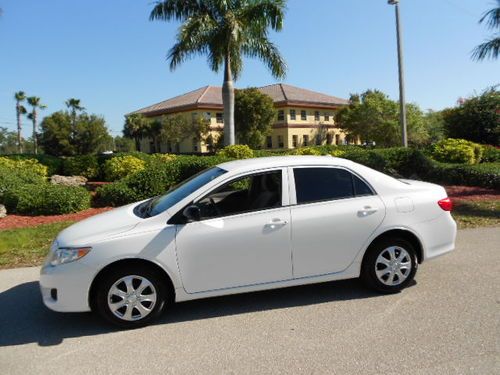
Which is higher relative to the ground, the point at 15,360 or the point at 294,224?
the point at 294,224

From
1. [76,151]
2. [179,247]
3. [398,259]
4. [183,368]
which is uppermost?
[76,151]

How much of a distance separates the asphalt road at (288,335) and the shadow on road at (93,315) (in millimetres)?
10

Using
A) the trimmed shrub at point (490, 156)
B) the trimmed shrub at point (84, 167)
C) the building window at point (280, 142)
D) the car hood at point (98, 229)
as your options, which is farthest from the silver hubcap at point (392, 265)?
the building window at point (280, 142)

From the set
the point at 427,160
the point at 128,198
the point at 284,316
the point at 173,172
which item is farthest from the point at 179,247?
the point at 427,160

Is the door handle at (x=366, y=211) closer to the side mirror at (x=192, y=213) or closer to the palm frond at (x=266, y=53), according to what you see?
the side mirror at (x=192, y=213)

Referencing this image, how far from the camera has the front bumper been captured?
4.01 meters

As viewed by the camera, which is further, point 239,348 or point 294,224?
point 294,224

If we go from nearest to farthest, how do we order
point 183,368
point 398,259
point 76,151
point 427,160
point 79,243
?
point 183,368 < point 79,243 < point 398,259 < point 427,160 < point 76,151

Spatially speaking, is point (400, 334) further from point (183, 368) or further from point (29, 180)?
point (29, 180)

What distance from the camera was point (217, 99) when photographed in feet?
166

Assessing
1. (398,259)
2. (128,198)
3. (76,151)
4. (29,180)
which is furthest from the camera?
(76,151)

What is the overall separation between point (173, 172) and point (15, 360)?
8614 mm

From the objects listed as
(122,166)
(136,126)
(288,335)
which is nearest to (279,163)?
(288,335)

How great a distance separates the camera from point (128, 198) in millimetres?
11102
